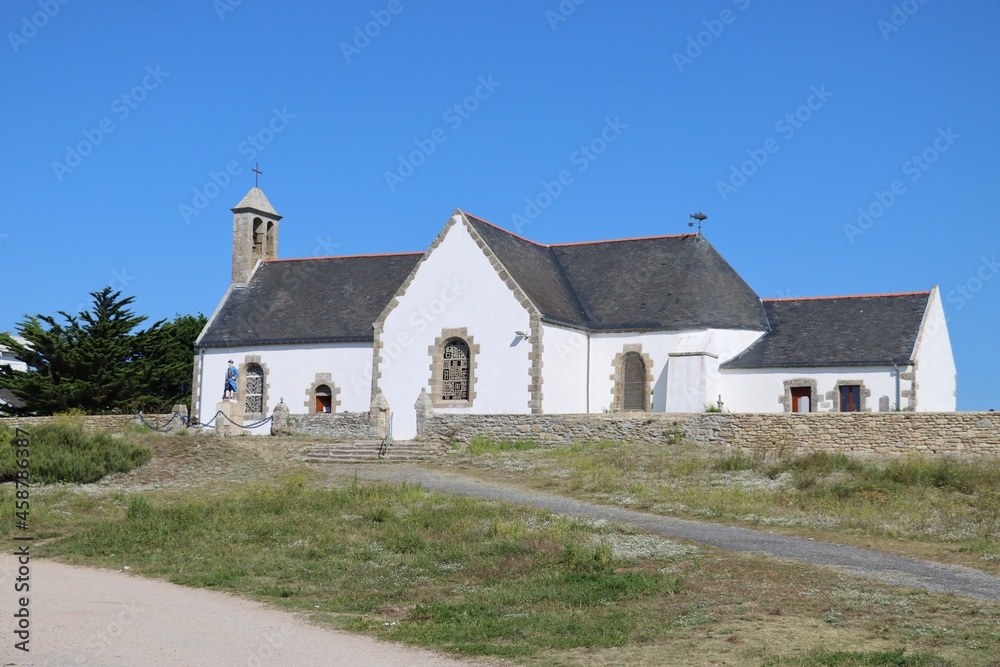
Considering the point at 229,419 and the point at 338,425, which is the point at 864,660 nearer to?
the point at 338,425

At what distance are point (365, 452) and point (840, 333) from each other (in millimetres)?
16145

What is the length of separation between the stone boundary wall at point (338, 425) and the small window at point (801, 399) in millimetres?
13375

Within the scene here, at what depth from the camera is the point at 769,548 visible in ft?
51.2

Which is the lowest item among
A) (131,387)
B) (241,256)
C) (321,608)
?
(321,608)

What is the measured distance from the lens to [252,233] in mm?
45062

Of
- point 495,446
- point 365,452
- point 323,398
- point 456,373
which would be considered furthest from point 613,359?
point 323,398

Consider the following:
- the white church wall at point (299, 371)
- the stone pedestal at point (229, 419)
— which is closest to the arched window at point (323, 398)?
the white church wall at point (299, 371)

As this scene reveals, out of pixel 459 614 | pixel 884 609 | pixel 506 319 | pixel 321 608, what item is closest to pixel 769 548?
pixel 884 609

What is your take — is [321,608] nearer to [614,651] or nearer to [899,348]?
[614,651]

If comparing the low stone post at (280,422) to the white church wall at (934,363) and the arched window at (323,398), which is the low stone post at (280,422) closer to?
the arched window at (323,398)

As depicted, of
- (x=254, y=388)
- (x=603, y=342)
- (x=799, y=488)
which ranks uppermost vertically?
(x=603, y=342)

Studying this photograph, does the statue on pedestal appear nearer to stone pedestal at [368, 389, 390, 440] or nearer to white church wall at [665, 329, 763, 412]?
stone pedestal at [368, 389, 390, 440]

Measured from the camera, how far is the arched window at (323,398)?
39.3 meters

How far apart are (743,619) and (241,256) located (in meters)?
36.5
